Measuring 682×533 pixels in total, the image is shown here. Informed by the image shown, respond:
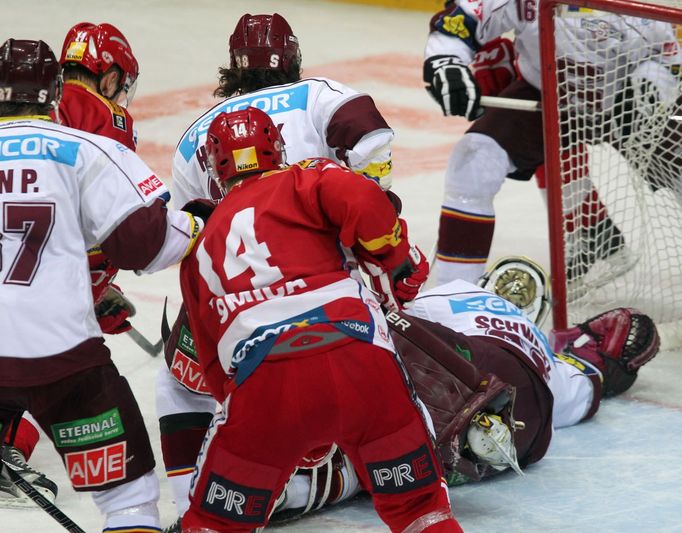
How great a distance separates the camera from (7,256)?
234cm

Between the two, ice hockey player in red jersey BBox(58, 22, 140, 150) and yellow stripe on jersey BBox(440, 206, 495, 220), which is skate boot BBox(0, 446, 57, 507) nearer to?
ice hockey player in red jersey BBox(58, 22, 140, 150)

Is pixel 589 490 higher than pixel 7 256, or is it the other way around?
pixel 7 256

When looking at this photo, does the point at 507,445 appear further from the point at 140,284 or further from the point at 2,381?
the point at 140,284

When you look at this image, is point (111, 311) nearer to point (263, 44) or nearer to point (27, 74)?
point (263, 44)

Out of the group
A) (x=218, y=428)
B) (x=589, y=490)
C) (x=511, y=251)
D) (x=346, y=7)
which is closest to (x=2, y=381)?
(x=218, y=428)

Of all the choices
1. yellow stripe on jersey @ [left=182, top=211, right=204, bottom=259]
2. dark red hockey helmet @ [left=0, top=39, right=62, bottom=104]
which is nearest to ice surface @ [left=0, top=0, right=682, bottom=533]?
yellow stripe on jersey @ [left=182, top=211, right=204, bottom=259]

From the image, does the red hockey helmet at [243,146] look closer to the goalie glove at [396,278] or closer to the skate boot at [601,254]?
the goalie glove at [396,278]

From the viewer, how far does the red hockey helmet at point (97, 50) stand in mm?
3363

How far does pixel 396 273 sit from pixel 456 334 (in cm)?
60

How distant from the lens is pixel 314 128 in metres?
3.11

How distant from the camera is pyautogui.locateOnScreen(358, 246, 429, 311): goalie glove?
2.51 m

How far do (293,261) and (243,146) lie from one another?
244 mm

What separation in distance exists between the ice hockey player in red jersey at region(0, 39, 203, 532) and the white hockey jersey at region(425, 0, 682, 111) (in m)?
1.90

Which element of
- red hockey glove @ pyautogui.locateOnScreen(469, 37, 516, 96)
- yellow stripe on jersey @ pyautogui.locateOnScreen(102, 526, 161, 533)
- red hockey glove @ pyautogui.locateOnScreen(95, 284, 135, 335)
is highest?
red hockey glove @ pyautogui.locateOnScreen(469, 37, 516, 96)
